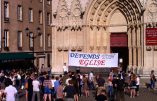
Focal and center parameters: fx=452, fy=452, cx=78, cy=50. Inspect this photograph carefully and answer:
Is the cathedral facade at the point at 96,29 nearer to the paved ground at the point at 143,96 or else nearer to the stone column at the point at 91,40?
the stone column at the point at 91,40

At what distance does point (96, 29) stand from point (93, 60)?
9490 mm

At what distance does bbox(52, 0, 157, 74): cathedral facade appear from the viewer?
39.6m

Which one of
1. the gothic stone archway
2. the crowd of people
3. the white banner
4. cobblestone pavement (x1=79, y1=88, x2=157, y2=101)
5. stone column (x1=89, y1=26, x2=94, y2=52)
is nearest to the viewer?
the crowd of people

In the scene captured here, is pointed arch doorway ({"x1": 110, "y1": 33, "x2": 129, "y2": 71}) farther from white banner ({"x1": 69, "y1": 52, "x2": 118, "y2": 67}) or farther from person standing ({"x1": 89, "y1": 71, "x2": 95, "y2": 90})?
white banner ({"x1": 69, "y1": 52, "x2": 118, "y2": 67})

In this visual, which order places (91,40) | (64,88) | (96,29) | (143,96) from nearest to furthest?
1. (64,88)
2. (143,96)
3. (91,40)
4. (96,29)

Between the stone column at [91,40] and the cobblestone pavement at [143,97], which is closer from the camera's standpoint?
the cobblestone pavement at [143,97]

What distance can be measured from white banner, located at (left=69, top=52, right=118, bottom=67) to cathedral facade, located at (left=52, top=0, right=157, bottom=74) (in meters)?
7.34

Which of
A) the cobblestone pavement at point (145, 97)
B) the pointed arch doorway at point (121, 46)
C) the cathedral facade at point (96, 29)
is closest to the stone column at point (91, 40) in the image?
the cathedral facade at point (96, 29)

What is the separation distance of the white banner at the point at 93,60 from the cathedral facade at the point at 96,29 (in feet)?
24.1

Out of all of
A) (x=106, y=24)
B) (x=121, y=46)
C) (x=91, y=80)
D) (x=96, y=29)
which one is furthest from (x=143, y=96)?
(x=106, y=24)

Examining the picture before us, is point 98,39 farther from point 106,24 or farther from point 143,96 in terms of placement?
point 143,96

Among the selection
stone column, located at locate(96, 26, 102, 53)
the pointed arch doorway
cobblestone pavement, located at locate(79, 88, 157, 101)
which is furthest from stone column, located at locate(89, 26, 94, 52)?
cobblestone pavement, located at locate(79, 88, 157, 101)

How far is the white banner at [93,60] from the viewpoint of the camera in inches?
1240

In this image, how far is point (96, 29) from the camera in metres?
40.9
